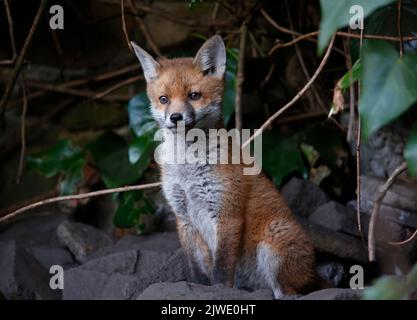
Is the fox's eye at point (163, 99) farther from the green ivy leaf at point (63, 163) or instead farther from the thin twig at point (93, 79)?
the thin twig at point (93, 79)

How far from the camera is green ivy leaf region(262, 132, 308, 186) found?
17.6ft

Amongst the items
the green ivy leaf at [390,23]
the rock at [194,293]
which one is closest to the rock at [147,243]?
the rock at [194,293]

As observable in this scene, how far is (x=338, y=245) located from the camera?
4430mm

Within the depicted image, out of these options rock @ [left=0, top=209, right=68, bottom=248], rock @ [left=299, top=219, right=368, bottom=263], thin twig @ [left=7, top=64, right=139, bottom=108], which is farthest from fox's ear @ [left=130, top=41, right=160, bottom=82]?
thin twig @ [left=7, top=64, right=139, bottom=108]

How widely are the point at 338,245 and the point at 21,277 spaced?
2.27m

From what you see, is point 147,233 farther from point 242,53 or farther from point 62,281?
point 242,53

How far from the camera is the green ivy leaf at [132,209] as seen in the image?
5.34 metres

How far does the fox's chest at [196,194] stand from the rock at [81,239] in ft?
5.62

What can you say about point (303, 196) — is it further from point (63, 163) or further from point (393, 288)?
point (393, 288)

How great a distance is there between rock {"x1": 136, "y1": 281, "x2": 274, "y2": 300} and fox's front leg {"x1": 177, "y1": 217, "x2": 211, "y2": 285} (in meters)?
0.54

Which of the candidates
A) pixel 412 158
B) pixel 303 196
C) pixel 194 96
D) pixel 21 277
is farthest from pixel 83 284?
pixel 412 158

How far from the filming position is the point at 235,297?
10.1ft

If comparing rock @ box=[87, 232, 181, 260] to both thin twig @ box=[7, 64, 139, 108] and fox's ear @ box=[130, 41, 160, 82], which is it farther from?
thin twig @ box=[7, 64, 139, 108]

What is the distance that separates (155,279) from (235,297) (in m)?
1.02
